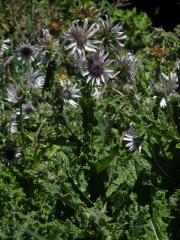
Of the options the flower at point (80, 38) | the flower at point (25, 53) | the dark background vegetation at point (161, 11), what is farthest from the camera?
the dark background vegetation at point (161, 11)

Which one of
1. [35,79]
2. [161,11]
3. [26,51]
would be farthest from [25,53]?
[161,11]

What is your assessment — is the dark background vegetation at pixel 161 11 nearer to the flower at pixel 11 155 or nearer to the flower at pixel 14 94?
the flower at pixel 14 94

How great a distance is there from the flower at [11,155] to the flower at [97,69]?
460 mm

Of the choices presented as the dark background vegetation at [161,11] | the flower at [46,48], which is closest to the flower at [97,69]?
the flower at [46,48]

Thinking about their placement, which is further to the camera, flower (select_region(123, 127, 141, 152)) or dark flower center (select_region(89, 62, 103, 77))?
flower (select_region(123, 127, 141, 152))

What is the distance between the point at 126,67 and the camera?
8.82 feet

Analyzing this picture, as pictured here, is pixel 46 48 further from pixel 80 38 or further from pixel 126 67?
pixel 126 67

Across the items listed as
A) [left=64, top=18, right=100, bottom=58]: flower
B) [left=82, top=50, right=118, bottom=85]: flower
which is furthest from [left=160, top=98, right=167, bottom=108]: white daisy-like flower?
[left=64, top=18, right=100, bottom=58]: flower

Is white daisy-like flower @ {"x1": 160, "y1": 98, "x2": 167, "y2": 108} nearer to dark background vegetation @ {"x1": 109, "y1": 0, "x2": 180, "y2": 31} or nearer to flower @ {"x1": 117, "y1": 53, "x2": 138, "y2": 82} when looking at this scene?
flower @ {"x1": 117, "y1": 53, "x2": 138, "y2": 82}

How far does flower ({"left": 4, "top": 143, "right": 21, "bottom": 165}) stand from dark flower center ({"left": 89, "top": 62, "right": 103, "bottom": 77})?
1.58 ft

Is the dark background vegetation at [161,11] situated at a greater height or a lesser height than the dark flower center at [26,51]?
greater

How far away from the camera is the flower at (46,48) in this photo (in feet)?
8.66

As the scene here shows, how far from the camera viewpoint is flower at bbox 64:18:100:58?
2.58 metres

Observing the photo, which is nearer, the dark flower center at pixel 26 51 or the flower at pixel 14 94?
the flower at pixel 14 94
